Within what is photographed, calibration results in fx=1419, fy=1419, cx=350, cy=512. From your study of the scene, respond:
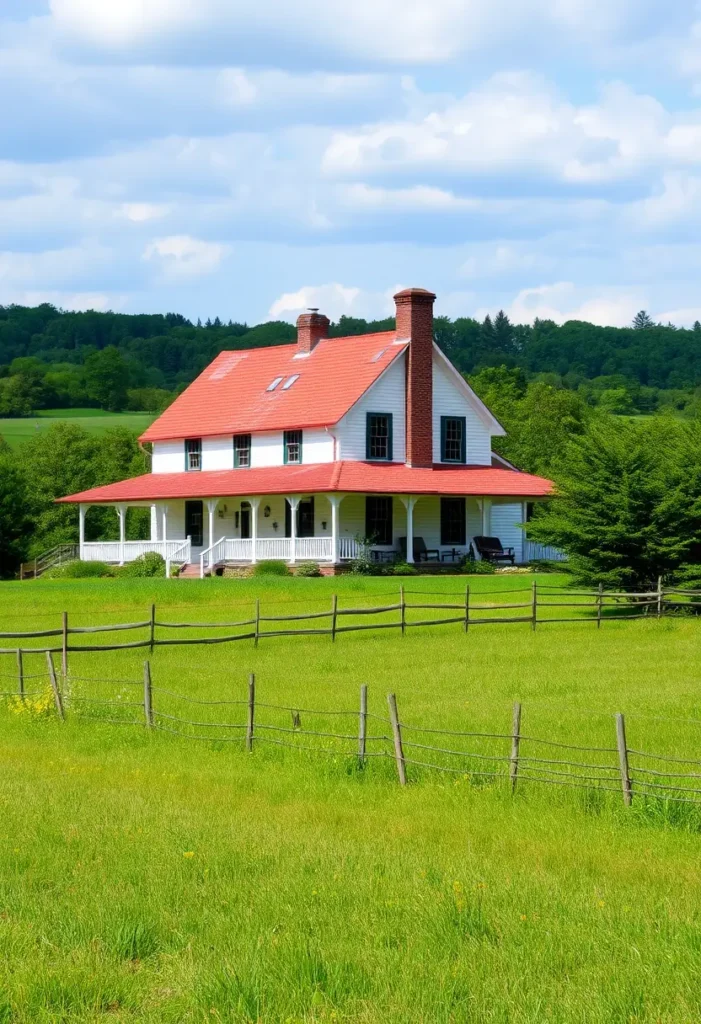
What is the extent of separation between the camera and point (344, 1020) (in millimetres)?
7953

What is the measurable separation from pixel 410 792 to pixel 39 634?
15.7 meters

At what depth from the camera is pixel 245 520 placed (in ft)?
183

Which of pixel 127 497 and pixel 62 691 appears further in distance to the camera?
pixel 127 497

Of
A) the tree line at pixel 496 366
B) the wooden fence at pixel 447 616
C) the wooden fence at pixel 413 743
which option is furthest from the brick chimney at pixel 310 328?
the tree line at pixel 496 366

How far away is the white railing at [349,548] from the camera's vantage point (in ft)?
166

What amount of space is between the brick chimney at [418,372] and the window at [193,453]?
33.8ft

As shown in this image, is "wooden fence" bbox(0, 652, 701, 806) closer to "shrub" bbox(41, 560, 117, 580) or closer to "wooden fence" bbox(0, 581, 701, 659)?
"wooden fence" bbox(0, 581, 701, 659)

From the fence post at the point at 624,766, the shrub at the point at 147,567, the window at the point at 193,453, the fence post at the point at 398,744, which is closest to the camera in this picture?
the fence post at the point at 624,766

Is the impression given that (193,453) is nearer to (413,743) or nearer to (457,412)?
(457,412)

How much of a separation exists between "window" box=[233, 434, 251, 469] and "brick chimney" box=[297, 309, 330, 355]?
5.46 m

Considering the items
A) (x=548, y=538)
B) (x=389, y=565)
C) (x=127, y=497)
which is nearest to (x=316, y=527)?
(x=389, y=565)

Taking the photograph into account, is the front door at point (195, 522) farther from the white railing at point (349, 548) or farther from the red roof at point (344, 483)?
the white railing at point (349, 548)

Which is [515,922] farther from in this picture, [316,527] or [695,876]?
[316,527]

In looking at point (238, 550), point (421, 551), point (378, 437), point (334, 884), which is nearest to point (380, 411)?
point (378, 437)
